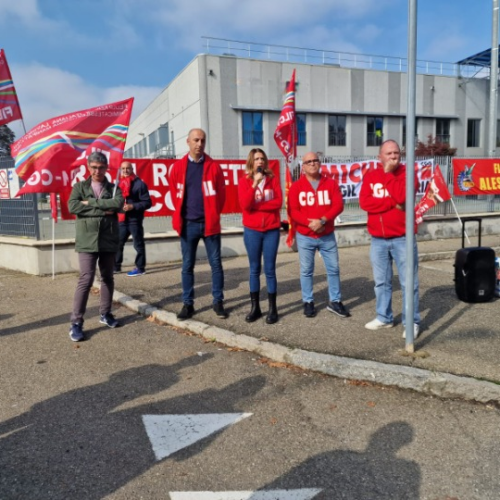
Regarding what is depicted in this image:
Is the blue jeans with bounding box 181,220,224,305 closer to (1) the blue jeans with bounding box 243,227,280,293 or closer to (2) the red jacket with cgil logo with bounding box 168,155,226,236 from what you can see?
(2) the red jacket with cgil logo with bounding box 168,155,226,236

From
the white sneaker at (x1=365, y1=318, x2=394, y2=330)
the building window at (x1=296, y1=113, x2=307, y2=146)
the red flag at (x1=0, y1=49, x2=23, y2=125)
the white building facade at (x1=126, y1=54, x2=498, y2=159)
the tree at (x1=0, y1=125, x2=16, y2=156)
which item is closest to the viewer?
the white sneaker at (x1=365, y1=318, x2=394, y2=330)

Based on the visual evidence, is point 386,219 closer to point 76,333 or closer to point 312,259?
point 312,259

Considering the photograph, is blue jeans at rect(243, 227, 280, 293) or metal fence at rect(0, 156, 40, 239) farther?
metal fence at rect(0, 156, 40, 239)

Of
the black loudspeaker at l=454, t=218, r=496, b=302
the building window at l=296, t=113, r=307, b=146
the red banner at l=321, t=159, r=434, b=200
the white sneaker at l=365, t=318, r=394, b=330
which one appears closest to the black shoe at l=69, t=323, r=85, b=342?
the white sneaker at l=365, t=318, r=394, b=330

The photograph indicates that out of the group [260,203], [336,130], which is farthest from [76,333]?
[336,130]

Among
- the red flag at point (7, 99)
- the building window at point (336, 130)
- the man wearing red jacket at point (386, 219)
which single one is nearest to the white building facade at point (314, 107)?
the building window at point (336, 130)

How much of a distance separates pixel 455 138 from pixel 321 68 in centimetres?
1426

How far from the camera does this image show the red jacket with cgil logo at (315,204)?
5379 mm

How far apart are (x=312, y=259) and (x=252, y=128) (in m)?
29.1

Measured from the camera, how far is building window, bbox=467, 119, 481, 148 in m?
40.7

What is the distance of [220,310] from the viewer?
5637 millimetres

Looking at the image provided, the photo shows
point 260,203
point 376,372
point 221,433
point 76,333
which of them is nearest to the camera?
point 221,433

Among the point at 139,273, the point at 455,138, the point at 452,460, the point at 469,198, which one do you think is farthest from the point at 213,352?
the point at 455,138

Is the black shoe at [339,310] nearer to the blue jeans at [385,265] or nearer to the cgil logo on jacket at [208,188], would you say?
the blue jeans at [385,265]
